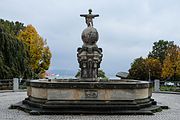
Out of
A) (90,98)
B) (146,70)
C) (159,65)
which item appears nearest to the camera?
(90,98)

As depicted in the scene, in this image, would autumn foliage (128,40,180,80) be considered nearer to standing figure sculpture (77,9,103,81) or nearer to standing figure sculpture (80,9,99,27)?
standing figure sculpture (80,9,99,27)

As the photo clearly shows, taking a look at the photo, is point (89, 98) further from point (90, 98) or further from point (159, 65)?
point (159, 65)

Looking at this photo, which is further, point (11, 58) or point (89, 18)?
point (11, 58)

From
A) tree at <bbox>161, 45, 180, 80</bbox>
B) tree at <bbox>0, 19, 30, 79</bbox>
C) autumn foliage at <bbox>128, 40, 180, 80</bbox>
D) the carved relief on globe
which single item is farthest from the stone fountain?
autumn foliage at <bbox>128, 40, 180, 80</bbox>

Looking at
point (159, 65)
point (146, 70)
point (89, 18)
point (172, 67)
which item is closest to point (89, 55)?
point (89, 18)

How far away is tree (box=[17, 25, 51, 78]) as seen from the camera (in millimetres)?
49250

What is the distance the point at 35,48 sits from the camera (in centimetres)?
4941

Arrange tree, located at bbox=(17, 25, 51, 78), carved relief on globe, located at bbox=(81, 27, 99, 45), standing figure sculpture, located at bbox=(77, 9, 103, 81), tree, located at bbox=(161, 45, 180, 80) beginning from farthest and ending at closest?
tree, located at bbox=(17, 25, 51, 78), tree, located at bbox=(161, 45, 180, 80), carved relief on globe, located at bbox=(81, 27, 99, 45), standing figure sculpture, located at bbox=(77, 9, 103, 81)

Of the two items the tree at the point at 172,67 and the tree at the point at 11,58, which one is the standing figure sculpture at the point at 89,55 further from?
the tree at the point at 172,67

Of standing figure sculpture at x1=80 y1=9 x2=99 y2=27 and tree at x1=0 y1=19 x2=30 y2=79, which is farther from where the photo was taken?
tree at x1=0 y1=19 x2=30 y2=79

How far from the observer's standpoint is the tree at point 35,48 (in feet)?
162

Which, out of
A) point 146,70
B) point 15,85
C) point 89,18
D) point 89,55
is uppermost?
point 89,18

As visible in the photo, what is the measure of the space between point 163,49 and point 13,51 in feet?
119

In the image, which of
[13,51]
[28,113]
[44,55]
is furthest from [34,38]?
[28,113]
